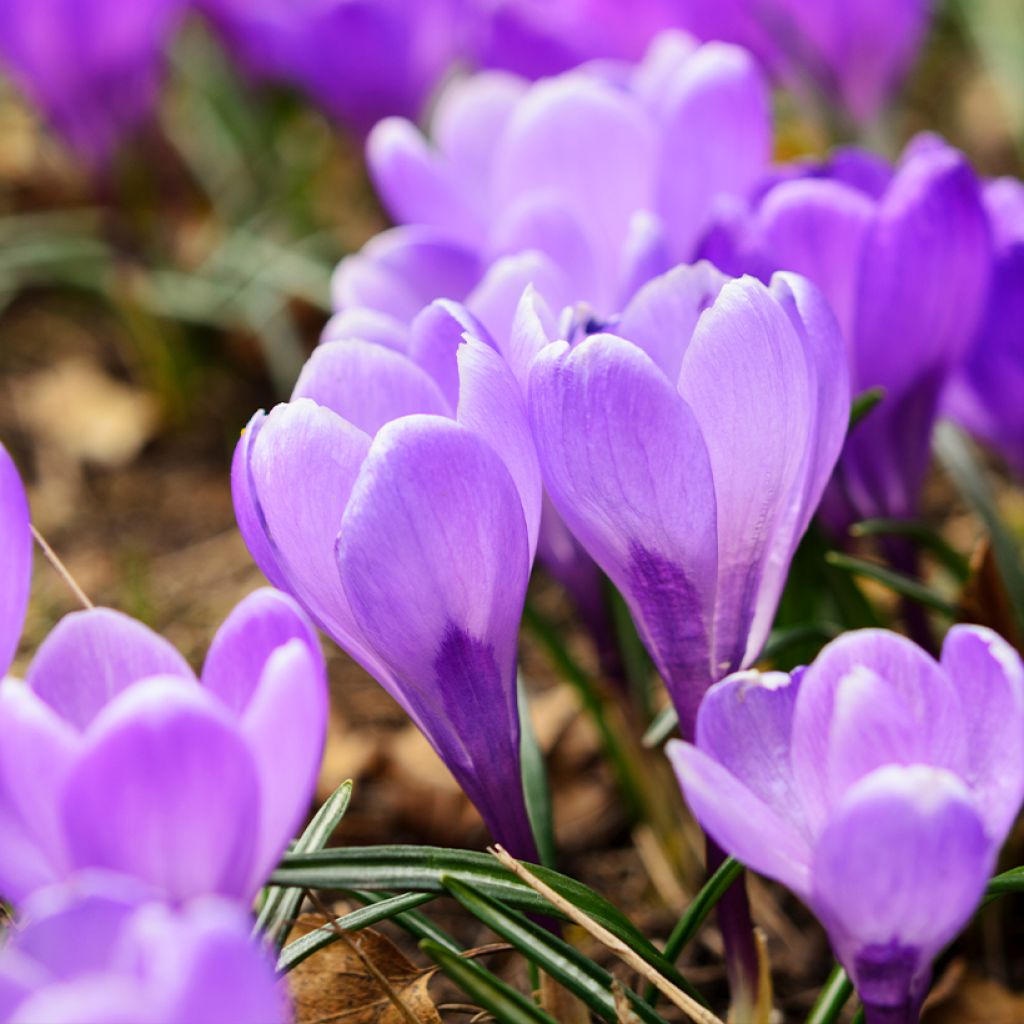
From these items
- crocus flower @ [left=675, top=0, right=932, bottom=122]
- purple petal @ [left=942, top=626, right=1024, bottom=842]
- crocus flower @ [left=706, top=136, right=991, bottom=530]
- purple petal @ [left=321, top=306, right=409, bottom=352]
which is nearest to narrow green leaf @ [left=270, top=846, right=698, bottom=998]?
purple petal @ [left=942, top=626, right=1024, bottom=842]

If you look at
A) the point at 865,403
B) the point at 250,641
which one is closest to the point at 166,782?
the point at 250,641

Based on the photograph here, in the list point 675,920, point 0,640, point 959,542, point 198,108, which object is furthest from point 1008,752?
point 198,108

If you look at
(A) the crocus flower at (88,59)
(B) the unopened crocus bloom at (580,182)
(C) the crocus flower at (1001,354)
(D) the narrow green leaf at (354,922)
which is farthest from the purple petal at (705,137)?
(A) the crocus flower at (88,59)

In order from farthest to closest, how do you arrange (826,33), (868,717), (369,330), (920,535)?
(826,33)
(920,535)
(369,330)
(868,717)

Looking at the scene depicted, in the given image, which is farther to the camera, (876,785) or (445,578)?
(445,578)

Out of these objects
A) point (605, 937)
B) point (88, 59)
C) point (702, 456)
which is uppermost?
point (88, 59)

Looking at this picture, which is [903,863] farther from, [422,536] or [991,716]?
[422,536]

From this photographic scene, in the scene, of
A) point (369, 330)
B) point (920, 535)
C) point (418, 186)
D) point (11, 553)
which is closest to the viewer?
point (11, 553)

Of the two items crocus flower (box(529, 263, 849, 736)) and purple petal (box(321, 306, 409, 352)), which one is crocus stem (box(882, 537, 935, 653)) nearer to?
crocus flower (box(529, 263, 849, 736))
